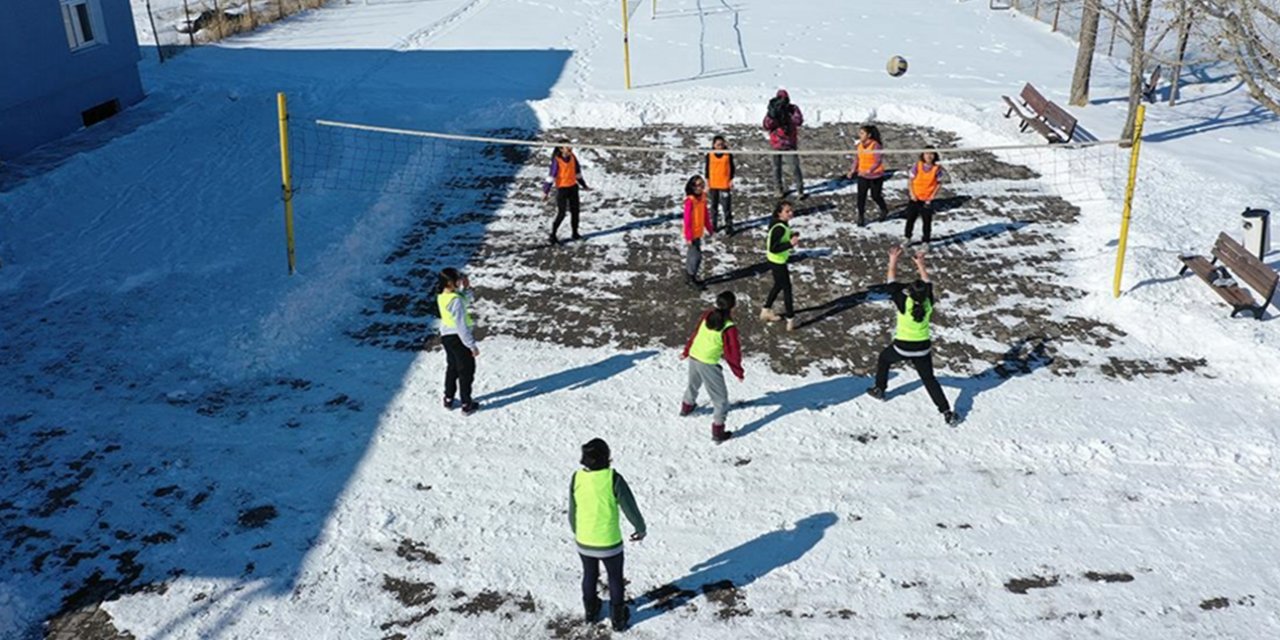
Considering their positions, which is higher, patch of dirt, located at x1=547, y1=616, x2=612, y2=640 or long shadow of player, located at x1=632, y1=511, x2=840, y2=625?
long shadow of player, located at x1=632, y1=511, x2=840, y2=625

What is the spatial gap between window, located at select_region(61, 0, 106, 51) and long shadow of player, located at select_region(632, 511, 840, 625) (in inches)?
605

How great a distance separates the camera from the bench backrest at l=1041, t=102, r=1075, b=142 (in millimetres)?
16839

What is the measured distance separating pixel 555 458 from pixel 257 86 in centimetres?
1419

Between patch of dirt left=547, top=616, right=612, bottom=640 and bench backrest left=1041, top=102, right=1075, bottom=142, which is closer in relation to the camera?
patch of dirt left=547, top=616, right=612, bottom=640

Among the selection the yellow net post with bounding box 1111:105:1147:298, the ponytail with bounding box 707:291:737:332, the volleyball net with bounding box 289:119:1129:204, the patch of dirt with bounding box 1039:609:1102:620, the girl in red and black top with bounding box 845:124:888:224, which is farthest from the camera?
the volleyball net with bounding box 289:119:1129:204

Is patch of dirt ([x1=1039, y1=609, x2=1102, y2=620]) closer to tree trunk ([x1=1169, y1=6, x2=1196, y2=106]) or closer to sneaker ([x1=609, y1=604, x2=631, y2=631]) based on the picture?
sneaker ([x1=609, y1=604, x2=631, y2=631])

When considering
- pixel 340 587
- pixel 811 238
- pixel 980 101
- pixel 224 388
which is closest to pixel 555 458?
pixel 340 587

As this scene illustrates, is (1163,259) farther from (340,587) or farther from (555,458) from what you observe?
(340,587)

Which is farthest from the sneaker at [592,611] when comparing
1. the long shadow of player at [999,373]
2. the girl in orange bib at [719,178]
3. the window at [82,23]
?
the window at [82,23]

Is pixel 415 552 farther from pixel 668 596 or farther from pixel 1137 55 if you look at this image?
pixel 1137 55

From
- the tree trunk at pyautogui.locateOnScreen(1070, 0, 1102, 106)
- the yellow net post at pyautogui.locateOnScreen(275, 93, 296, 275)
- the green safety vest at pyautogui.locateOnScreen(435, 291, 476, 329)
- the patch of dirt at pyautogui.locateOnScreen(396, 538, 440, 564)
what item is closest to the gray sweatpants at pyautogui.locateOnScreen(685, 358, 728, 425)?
the green safety vest at pyautogui.locateOnScreen(435, 291, 476, 329)

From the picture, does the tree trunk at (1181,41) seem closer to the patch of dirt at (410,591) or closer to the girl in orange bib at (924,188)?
the girl in orange bib at (924,188)

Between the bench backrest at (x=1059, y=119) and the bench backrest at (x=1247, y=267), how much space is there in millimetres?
5026

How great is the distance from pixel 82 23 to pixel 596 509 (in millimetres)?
15991
